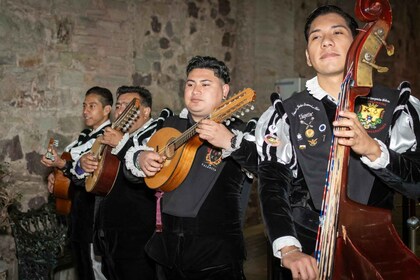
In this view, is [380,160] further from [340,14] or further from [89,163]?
[89,163]

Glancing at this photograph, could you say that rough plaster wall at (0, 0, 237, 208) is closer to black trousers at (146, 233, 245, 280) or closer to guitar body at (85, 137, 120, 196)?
guitar body at (85, 137, 120, 196)

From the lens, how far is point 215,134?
2410 millimetres

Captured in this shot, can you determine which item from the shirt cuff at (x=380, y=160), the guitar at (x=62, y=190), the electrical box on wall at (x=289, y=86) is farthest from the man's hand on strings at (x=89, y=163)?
the electrical box on wall at (x=289, y=86)

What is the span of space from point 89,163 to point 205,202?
1.54m

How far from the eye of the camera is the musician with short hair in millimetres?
2504

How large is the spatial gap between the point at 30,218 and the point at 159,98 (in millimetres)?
2234

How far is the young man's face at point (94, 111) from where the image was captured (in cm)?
454

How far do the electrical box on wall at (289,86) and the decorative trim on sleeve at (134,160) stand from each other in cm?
429

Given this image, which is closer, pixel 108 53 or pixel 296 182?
pixel 296 182

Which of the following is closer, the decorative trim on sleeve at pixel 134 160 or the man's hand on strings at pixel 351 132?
the man's hand on strings at pixel 351 132

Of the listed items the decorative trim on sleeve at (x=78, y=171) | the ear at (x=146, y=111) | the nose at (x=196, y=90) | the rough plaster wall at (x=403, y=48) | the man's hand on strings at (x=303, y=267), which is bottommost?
the man's hand on strings at (x=303, y=267)

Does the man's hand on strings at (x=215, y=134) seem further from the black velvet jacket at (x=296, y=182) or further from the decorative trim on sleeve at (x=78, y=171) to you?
the decorative trim on sleeve at (x=78, y=171)

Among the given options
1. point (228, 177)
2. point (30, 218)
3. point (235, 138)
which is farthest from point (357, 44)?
point (30, 218)

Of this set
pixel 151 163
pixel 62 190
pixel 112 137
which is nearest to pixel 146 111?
pixel 112 137
